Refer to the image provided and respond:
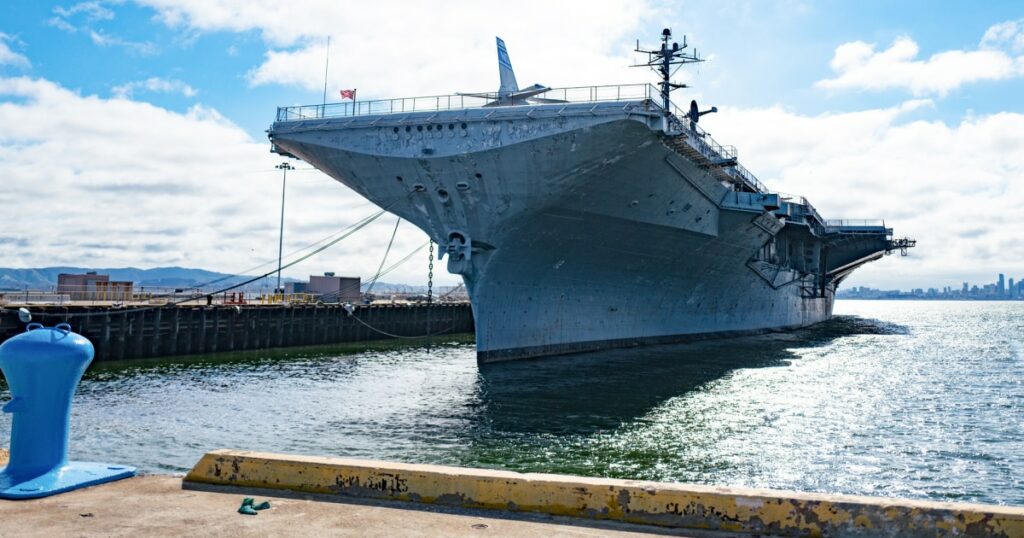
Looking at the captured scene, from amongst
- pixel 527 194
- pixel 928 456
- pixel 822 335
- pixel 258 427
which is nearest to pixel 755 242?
pixel 822 335

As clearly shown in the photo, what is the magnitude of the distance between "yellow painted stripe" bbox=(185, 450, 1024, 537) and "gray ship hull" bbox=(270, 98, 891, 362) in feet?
46.8

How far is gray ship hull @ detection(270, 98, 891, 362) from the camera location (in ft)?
62.6

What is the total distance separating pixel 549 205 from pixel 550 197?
0.36 meters

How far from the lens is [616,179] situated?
68.6ft

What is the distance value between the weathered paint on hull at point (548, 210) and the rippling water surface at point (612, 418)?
1872 mm

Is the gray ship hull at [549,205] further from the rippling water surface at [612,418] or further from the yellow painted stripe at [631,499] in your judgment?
the yellow painted stripe at [631,499]

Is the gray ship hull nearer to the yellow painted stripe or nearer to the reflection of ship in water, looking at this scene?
the reflection of ship in water

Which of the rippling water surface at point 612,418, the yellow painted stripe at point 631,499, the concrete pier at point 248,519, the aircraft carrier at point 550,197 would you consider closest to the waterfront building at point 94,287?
the rippling water surface at point 612,418

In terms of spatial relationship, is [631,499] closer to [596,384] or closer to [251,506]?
[251,506]

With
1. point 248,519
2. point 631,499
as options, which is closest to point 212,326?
point 248,519

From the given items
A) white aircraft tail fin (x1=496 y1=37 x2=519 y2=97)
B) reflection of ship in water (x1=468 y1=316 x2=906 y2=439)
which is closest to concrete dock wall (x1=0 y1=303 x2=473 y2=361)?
reflection of ship in water (x1=468 y1=316 x2=906 y2=439)

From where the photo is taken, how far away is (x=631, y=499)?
14.9ft

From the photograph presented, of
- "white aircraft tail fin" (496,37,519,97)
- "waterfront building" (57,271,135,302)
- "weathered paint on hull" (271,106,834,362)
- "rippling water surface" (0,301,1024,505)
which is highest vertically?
"white aircraft tail fin" (496,37,519,97)

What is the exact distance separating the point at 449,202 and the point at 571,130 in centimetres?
452
